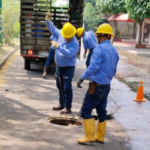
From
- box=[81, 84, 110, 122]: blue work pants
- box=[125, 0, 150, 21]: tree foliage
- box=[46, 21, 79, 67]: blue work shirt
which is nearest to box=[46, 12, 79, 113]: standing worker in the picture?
box=[46, 21, 79, 67]: blue work shirt

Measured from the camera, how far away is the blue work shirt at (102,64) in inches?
194

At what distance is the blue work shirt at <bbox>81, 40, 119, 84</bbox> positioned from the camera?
492 centimetres

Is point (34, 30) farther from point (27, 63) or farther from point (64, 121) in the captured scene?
point (64, 121)

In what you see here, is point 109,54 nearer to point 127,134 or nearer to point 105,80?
point 105,80

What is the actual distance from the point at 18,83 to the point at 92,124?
209 inches

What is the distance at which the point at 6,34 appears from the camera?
2047 cm

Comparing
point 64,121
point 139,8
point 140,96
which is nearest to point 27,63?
point 140,96

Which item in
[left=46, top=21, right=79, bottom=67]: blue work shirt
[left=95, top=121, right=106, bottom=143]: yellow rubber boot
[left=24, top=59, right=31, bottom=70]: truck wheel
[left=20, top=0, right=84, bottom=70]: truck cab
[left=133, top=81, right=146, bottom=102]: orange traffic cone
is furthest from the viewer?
[left=24, top=59, right=31, bottom=70]: truck wheel

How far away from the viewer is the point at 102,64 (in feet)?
16.4

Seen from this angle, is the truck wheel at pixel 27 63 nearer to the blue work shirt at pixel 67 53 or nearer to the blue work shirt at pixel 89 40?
the blue work shirt at pixel 89 40

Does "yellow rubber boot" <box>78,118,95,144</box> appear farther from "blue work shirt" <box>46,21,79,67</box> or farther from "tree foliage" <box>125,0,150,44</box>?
"tree foliage" <box>125,0,150,44</box>

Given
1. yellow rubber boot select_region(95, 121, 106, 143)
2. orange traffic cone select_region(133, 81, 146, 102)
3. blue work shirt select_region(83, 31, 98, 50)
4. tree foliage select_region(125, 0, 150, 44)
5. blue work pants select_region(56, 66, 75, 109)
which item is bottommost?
orange traffic cone select_region(133, 81, 146, 102)

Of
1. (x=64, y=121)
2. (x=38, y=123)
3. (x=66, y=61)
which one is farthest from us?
(x=66, y=61)

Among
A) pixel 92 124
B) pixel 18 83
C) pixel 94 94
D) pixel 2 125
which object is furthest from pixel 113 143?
pixel 18 83
